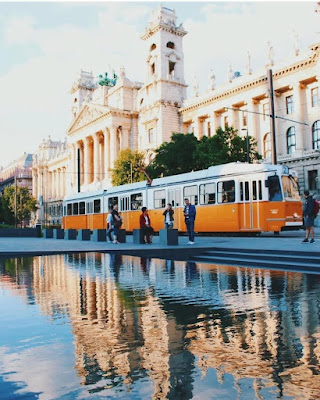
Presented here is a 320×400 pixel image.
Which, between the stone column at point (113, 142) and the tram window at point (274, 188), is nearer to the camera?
the tram window at point (274, 188)

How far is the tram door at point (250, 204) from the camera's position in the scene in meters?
20.9

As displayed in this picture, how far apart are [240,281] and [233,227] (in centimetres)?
1383

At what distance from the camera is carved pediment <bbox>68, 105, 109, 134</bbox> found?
70250 mm

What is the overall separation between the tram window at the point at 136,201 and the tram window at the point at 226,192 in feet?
22.9

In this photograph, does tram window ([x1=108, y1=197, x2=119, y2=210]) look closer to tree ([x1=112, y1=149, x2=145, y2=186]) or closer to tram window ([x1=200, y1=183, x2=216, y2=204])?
tram window ([x1=200, y1=183, x2=216, y2=204])

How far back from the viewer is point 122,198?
29703 millimetres

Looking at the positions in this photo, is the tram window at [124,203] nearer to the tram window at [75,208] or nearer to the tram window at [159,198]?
the tram window at [159,198]

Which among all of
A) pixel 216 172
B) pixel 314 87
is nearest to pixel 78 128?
pixel 314 87

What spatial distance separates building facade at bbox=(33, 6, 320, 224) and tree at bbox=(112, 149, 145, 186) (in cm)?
497

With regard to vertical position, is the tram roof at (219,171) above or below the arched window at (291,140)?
below

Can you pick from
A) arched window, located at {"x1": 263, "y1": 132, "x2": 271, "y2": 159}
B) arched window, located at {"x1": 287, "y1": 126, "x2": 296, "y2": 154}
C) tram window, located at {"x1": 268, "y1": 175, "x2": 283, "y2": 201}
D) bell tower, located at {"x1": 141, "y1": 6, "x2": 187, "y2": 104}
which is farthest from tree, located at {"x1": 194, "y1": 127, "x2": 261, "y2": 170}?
bell tower, located at {"x1": 141, "y1": 6, "x2": 187, "y2": 104}

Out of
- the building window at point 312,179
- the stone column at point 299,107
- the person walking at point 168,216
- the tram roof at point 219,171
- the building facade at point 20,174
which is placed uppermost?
the building facade at point 20,174

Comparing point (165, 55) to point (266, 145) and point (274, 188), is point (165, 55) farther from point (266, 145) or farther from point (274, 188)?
point (274, 188)

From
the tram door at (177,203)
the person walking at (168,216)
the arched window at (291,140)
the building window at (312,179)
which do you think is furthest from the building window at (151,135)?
the person walking at (168,216)
